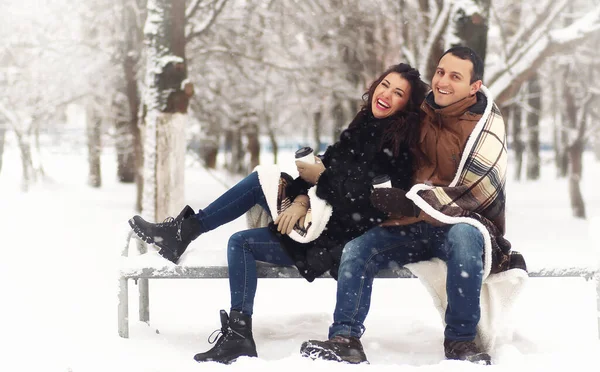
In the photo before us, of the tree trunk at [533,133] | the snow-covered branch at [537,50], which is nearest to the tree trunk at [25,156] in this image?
the snow-covered branch at [537,50]

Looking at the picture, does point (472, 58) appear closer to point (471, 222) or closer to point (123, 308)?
point (471, 222)

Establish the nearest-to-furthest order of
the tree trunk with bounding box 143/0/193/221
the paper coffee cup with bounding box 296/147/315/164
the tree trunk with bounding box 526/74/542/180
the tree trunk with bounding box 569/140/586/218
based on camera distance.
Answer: the paper coffee cup with bounding box 296/147/315/164
the tree trunk with bounding box 143/0/193/221
the tree trunk with bounding box 569/140/586/218
the tree trunk with bounding box 526/74/542/180

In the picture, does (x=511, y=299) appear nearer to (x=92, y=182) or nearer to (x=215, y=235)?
(x=215, y=235)

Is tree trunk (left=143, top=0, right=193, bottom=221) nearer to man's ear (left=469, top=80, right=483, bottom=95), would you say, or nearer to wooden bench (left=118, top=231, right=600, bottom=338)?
wooden bench (left=118, top=231, right=600, bottom=338)

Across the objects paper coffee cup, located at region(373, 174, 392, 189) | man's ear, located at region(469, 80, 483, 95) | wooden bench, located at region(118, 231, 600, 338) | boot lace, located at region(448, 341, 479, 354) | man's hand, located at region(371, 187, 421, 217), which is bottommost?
boot lace, located at region(448, 341, 479, 354)

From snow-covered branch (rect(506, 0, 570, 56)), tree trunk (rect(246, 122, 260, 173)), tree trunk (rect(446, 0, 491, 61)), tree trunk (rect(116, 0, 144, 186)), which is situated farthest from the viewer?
tree trunk (rect(246, 122, 260, 173))

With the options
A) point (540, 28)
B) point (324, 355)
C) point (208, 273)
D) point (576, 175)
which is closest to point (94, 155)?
point (576, 175)

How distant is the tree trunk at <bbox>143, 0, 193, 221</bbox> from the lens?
721cm

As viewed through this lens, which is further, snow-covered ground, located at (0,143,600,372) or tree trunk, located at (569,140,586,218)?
tree trunk, located at (569,140,586,218)

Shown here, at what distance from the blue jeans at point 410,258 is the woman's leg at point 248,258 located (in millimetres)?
412

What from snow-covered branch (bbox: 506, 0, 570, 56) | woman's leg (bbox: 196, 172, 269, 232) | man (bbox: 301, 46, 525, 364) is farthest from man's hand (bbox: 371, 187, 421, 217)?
snow-covered branch (bbox: 506, 0, 570, 56)

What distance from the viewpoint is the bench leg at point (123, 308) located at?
12.6 ft

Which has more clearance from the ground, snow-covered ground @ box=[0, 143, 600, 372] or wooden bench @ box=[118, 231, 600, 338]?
wooden bench @ box=[118, 231, 600, 338]

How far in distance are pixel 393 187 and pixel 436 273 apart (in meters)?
0.51
